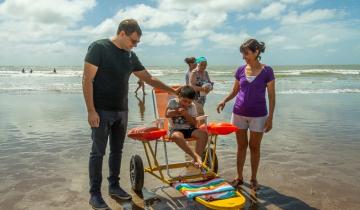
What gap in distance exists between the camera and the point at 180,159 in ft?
23.4

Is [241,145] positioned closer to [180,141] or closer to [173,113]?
[180,141]

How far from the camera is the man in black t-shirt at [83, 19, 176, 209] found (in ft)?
14.6

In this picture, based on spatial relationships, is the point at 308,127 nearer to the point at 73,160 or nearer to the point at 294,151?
the point at 294,151

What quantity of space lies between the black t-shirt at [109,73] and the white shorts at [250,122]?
172 centimetres

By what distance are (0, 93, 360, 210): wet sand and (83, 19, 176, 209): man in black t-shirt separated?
0.61 meters

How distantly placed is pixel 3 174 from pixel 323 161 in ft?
18.4

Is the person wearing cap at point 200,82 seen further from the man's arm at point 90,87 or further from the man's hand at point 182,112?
the man's arm at point 90,87

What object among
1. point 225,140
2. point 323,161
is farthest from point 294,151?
point 225,140

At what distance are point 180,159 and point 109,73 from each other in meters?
2.98

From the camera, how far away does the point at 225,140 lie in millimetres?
8727

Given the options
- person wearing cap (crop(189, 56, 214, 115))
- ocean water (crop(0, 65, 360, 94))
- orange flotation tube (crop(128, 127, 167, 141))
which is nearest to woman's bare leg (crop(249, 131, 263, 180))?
orange flotation tube (crop(128, 127, 167, 141))

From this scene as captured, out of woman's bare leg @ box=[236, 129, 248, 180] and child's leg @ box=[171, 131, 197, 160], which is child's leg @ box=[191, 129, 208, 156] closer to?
child's leg @ box=[171, 131, 197, 160]

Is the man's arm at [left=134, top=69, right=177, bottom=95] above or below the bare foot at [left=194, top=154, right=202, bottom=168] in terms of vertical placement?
above

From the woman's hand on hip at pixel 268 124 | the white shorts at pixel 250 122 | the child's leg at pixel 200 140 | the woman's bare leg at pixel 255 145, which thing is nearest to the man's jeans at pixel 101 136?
the child's leg at pixel 200 140
